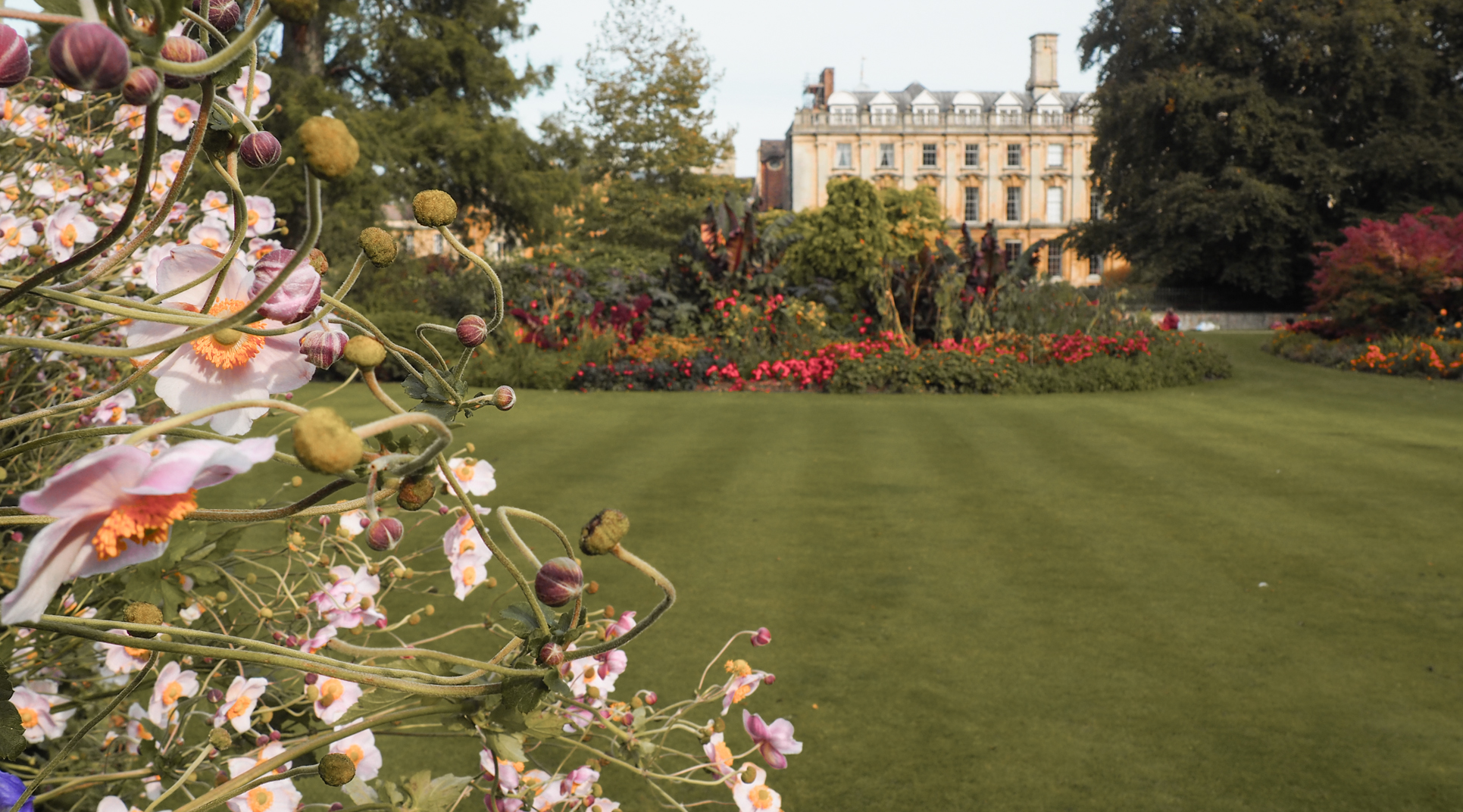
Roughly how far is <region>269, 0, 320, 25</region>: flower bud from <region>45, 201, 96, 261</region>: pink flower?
4.40 ft

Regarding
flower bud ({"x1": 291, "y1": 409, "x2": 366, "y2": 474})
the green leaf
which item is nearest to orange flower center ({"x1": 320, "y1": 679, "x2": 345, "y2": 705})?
the green leaf

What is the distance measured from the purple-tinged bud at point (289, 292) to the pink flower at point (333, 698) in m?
0.92

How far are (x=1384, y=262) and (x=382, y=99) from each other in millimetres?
18432

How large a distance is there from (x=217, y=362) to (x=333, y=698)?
86 centimetres

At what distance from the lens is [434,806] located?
1.12 m

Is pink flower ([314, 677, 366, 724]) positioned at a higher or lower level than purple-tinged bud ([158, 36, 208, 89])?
lower

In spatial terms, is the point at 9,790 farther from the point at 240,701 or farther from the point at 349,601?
the point at 349,601

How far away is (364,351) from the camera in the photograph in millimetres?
763

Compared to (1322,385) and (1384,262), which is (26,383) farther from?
(1384,262)

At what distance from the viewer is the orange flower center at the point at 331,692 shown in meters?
1.49

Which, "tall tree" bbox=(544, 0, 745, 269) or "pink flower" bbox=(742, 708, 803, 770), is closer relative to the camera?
"pink flower" bbox=(742, 708, 803, 770)

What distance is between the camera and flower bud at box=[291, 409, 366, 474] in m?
0.44

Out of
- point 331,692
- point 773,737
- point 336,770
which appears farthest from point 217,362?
point 773,737

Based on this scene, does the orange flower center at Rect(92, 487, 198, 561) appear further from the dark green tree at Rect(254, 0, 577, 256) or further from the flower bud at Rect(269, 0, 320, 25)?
the dark green tree at Rect(254, 0, 577, 256)
